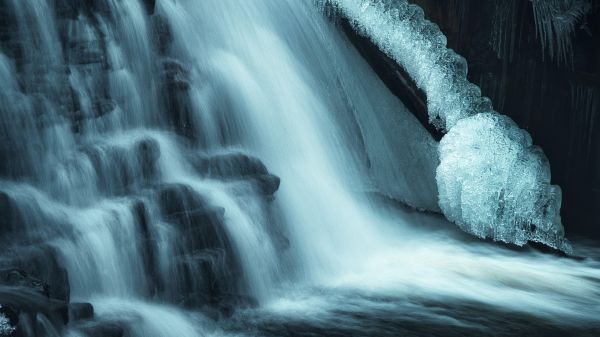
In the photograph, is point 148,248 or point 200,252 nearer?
point 148,248

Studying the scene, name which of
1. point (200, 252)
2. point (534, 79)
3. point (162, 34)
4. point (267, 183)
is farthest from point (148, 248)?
point (534, 79)

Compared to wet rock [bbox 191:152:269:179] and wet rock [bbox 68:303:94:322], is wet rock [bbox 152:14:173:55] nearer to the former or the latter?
wet rock [bbox 191:152:269:179]

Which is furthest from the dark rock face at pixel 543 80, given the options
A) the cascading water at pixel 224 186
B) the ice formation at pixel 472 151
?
the cascading water at pixel 224 186

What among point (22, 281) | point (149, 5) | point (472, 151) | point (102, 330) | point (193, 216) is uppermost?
point (149, 5)

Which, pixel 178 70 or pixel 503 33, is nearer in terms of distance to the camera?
pixel 178 70

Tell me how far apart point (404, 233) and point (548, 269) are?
1051mm

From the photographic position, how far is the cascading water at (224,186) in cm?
387

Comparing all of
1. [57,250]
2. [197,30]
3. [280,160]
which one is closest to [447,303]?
[280,160]

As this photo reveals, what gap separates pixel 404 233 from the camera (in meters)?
5.83

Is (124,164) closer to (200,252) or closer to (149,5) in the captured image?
(200,252)

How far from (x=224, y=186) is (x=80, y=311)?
52.2 inches

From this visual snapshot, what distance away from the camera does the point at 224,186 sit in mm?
4504

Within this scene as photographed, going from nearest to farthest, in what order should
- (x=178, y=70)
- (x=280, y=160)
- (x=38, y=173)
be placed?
(x=38, y=173), (x=178, y=70), (x=280, y=160)

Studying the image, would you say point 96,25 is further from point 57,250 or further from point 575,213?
point 575,213
